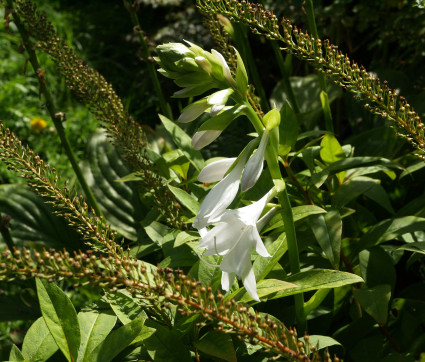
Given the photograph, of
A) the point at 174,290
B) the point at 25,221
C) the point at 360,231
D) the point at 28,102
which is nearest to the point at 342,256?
the point at 360,231

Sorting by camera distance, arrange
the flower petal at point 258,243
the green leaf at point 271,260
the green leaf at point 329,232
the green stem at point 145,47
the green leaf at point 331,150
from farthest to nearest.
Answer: the green stem at point 145,47 → the green leaf at point 331,150 → the green leaf at point 329,232 → the green leaf at point 271,260 → the flower petal at point 258,243

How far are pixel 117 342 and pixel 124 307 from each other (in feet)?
0.44

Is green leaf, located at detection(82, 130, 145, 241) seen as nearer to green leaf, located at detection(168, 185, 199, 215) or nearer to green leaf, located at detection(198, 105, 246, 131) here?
green leaf, located at detection(168, 185, 199, 215)

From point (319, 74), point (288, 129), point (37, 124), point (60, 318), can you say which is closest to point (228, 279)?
point (60, 318)

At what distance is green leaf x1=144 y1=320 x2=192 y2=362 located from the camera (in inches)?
54.1

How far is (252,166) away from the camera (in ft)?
3.87

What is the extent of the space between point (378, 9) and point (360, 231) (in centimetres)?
188

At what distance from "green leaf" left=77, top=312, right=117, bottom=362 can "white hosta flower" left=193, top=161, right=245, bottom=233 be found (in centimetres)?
45

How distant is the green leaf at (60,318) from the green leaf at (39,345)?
0.52 feet

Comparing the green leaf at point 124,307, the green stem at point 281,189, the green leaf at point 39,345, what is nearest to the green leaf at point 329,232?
the green stem at point 281,189

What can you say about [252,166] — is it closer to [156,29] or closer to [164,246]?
[164,246]

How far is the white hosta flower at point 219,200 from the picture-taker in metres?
1.18

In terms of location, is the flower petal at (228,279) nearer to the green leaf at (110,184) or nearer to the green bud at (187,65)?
the green bud at (187,65)

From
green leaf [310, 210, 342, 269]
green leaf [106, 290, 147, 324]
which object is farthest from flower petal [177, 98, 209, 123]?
green leaf [310, 210, 342, 269]
